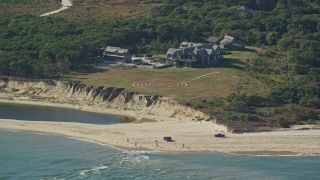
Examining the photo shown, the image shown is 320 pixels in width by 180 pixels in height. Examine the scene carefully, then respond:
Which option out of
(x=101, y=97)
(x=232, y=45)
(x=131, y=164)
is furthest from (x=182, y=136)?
(x=232, y=45)

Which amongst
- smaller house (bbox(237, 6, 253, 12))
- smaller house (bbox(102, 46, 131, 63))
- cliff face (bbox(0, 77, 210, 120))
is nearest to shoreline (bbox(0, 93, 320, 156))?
cliff face (bbox(0, 77, 210, 120))

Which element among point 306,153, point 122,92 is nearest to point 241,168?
point 306,153

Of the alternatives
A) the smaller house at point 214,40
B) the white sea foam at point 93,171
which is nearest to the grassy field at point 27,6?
the smaller house at point 214,40

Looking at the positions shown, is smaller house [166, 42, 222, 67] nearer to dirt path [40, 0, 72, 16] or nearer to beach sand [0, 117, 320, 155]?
beach sand [0, 117, 320, 155]

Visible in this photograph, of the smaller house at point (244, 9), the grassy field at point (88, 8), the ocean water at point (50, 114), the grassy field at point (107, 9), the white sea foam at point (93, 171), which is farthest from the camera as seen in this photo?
the smaller house at point (244, 9)

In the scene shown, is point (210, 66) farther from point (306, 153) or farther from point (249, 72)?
point (306, 153)

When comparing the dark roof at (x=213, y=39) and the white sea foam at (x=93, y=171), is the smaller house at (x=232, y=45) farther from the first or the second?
the white sea foam at (x=93, y=171)
